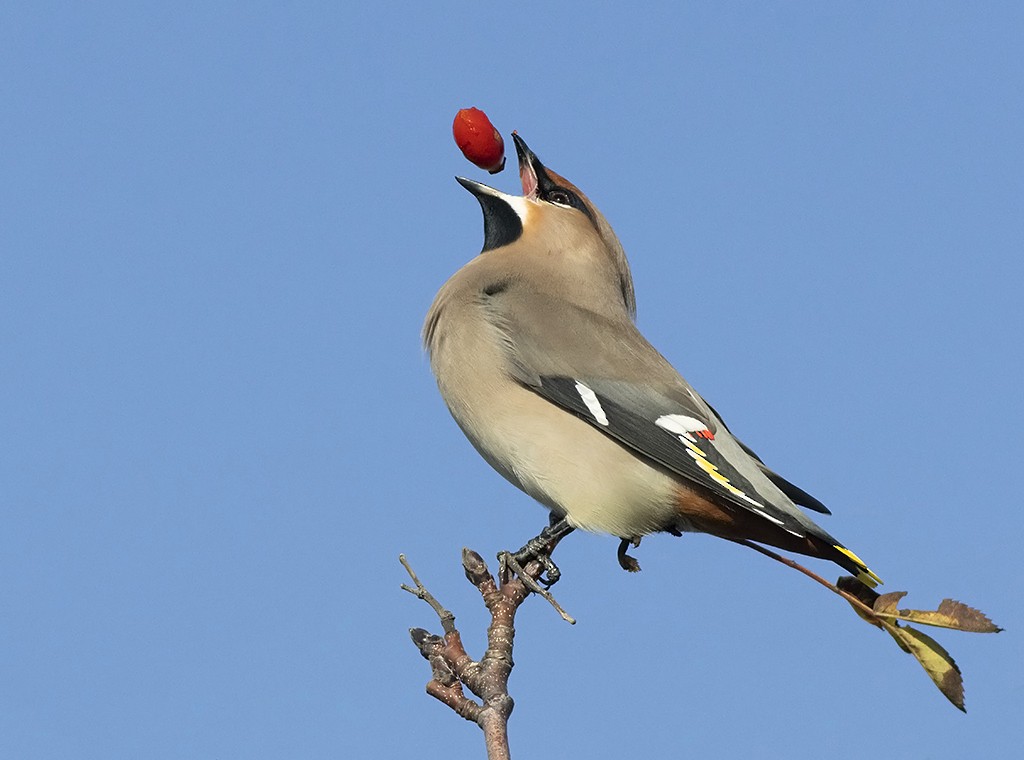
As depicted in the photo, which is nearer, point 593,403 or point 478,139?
point 593,403

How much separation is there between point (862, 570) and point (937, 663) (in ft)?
3.00

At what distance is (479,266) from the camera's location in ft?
17.6

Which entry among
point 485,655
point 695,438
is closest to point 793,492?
point 695,438

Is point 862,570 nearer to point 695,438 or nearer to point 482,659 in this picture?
point 695,438

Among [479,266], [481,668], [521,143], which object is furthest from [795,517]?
[521,143]

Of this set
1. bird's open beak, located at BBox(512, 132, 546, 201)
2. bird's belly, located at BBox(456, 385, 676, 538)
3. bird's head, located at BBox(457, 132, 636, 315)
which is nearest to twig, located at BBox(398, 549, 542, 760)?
bird's belly, located at BBox(456, 385, 676, 538)

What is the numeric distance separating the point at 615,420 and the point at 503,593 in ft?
3.61

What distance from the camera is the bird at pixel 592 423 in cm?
441

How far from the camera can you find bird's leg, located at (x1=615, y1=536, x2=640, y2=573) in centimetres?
453

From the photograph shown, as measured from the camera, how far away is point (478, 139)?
5418 millimetres

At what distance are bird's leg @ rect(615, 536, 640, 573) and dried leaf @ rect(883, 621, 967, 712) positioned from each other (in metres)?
1.39

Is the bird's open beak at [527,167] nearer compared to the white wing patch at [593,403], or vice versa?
the white wing patch at [593,403]

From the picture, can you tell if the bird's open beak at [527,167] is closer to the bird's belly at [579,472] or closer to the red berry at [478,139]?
the red berry at [478,139]

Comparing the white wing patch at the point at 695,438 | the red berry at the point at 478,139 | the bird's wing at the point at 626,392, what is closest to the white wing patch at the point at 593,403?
the bird's wing at the point at 626,392
